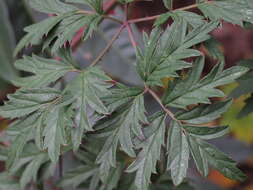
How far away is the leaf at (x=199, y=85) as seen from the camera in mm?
706

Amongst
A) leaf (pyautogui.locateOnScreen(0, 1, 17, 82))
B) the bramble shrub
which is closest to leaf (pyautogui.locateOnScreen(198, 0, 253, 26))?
the bramble shrub

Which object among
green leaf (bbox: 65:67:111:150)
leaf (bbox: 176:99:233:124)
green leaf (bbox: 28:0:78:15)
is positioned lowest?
leaf (bbox: 176:99:233:124)

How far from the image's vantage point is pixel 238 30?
8.86 feet

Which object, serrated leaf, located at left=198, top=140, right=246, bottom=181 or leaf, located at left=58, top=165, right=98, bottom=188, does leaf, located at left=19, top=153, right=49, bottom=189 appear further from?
serrated leaf, located at left=198, top=140, right=246, bottom=181

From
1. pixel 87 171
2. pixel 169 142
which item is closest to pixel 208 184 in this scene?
pixel 87 171

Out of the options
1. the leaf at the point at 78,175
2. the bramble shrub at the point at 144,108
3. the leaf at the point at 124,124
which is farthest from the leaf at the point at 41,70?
the leaf at the point at 78,175

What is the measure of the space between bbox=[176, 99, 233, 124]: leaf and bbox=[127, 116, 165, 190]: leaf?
42 millimetres

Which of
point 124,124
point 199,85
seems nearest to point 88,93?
point 124,124

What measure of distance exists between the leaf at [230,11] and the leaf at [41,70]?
0.87 feet

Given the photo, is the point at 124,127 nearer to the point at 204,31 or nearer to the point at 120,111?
A: the point at 120,111

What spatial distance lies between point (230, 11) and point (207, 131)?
20 cm

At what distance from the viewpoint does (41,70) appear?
817 mm

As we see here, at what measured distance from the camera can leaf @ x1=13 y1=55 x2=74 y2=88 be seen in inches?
31.7

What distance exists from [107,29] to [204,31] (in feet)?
3.05
